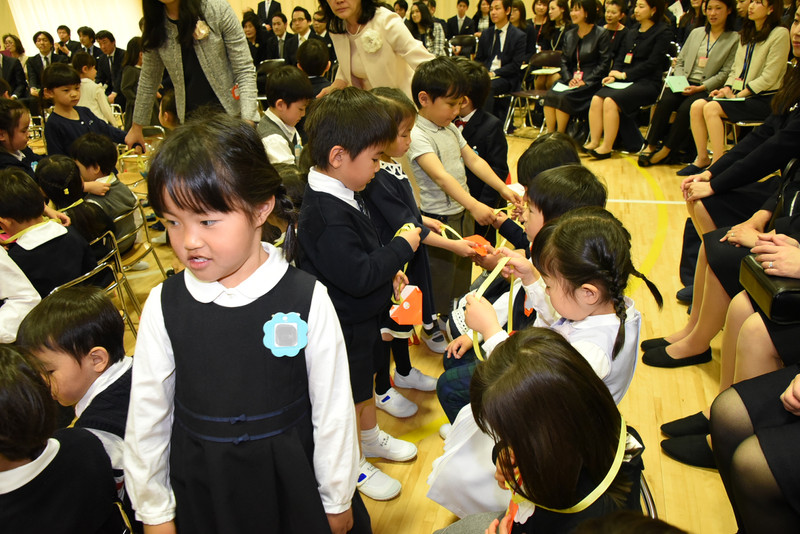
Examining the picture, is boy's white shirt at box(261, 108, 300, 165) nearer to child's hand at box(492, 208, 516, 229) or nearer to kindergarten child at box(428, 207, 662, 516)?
child's hand at box(492, 208, 516, 229)

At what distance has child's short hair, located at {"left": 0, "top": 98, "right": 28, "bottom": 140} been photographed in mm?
3371

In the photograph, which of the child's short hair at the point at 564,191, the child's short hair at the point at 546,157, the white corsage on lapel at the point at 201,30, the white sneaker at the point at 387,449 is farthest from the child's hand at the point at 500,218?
the white corsage on lapel at the point at 201,30

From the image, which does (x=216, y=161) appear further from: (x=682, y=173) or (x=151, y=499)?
(x=682, y=173)

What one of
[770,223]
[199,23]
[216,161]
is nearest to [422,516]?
[216,161]

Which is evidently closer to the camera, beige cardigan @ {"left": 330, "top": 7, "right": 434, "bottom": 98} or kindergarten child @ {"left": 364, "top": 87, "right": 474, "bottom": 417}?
kindergarten child @ {"left": 364, "top": 87, "right": 474, "bottom": 417}

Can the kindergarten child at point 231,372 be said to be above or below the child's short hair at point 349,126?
below

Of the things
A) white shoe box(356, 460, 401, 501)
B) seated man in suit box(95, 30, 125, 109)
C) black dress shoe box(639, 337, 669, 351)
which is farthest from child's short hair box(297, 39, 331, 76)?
seated man in suit box(95, 30, 125, 109)

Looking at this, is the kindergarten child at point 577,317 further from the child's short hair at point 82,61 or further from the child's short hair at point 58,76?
the child's short hair at point 82,61

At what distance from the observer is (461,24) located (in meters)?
10.0

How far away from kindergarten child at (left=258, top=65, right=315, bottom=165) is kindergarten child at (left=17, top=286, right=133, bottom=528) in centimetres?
145

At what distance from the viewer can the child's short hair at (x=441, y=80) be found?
2414 millimetres

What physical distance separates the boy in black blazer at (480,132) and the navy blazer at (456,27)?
7.58 m

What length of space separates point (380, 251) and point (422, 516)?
933 mm

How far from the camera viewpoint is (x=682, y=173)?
5160mm
